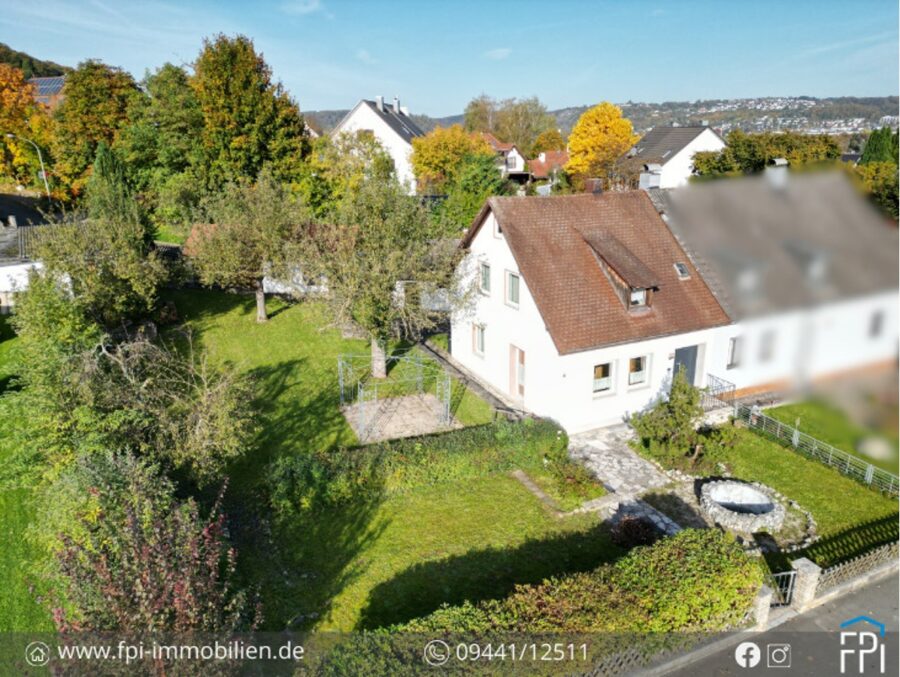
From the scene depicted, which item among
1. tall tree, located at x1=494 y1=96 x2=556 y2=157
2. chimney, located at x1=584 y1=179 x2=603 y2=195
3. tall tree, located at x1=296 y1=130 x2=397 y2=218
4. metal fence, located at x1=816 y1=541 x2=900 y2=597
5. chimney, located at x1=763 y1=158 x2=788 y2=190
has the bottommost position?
metal fence, located at x1=816 y1=541 x2=900 y2=597

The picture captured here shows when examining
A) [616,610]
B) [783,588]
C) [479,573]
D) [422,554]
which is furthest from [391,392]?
[783,588]

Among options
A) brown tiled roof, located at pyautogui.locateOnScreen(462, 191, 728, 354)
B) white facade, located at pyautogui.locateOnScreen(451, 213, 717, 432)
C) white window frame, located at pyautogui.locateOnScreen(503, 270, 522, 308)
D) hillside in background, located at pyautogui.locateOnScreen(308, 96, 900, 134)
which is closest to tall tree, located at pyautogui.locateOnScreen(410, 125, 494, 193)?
white facade, located at pyautogui.locateOnScreen(451, 213, 717, 432)

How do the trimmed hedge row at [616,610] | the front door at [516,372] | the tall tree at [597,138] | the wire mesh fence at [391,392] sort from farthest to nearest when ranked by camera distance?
the tall tree at [597,138] < the front door at [516,372] < the wire mesh fence at [391,392] < the trimmed hedge row at [616,610]

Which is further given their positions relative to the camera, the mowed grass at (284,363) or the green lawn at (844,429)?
the mowed grass at (284,363)

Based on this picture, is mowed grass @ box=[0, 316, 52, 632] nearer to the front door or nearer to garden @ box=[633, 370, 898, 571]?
garden @ box=[633, 370, 898, 571]

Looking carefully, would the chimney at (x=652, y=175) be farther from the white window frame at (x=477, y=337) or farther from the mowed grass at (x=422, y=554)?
the mowed grass at (x=422, y=554)

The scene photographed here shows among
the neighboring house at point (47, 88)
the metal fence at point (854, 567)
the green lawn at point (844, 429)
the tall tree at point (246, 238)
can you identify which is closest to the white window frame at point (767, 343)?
the green lawn at point (844, 429)
